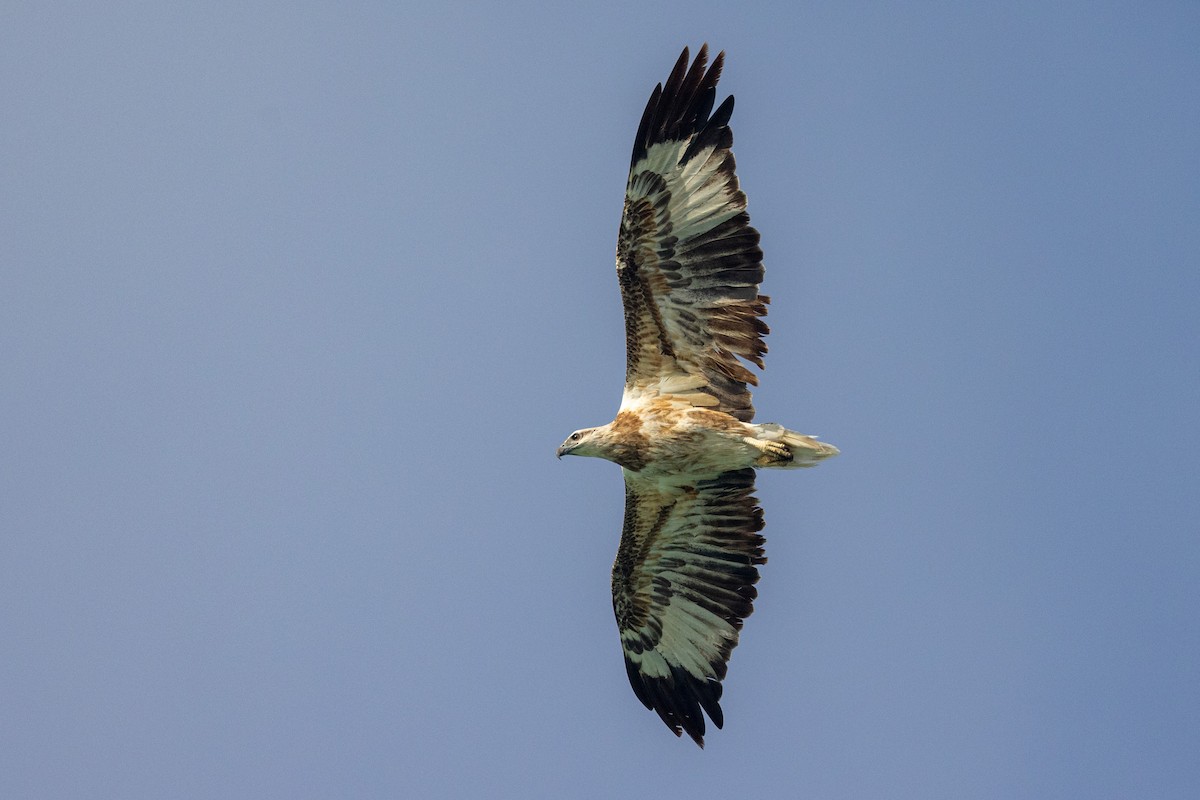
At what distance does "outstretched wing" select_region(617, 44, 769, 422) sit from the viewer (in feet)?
40.7

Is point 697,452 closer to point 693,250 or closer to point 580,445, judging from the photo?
point 580,445

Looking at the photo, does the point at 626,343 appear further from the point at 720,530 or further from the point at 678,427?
the point at 720,530

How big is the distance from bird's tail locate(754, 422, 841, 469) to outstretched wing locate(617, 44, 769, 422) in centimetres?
35

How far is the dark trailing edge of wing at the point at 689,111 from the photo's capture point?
12406 mm

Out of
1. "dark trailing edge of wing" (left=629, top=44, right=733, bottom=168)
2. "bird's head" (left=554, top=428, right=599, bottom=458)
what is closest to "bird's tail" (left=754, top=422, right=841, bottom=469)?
"bird's head" (left=554, top=428, right=599, bottom=458)

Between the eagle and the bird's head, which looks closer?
the eagle

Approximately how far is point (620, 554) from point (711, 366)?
7.65 feet

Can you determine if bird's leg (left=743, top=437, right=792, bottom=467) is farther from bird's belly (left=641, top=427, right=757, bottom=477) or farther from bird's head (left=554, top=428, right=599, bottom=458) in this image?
bird's head (left=554, top=428, right=599, bottom=458)

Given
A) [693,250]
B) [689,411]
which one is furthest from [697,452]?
[693,250]

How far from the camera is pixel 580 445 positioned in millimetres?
13055

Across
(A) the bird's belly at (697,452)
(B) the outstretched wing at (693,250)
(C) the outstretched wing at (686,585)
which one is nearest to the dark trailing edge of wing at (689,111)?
(B) the outstretched wing at (693,250)

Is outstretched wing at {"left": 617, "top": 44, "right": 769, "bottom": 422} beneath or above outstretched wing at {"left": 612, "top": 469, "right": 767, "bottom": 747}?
above

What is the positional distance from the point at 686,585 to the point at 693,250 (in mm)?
3476

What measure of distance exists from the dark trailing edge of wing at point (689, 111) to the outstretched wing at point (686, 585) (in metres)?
3.22
